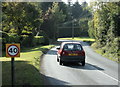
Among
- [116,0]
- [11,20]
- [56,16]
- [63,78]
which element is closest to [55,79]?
[63,78]

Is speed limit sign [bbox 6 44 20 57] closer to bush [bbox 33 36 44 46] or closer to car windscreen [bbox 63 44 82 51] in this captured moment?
car windscreen [bbox 63 44 82 51]

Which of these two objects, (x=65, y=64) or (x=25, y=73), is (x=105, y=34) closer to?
(x=65, y=64)

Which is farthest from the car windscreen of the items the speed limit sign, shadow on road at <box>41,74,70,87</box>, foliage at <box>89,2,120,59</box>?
the speed limit sign

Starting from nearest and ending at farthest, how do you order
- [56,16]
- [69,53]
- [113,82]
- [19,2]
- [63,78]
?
[113,82] < [63,78] < [69,53] < [19,2] < [56,16]

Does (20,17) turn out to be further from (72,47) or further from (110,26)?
(72,47)

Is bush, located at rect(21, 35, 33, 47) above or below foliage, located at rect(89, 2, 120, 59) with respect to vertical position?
below

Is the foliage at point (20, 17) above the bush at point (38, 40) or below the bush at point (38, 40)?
above

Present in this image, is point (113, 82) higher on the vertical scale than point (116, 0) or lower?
lower

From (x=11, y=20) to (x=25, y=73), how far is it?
77.2 ft

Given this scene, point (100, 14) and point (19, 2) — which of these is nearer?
point (100, 14)

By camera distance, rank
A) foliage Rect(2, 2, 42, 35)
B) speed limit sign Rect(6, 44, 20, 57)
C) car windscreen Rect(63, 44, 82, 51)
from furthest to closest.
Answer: foliage Rect(2, 2, 42, 35) < car windscreen Rect(63, 44, 82, 51) < speed limit sign Rect(6, 44, 20, 57)

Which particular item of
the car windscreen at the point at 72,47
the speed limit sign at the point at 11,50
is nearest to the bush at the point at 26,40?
the car windscreen at the point at 72,47

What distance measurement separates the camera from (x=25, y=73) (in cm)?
1252

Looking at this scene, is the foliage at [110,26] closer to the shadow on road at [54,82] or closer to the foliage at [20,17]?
the foliage at [20,17]
